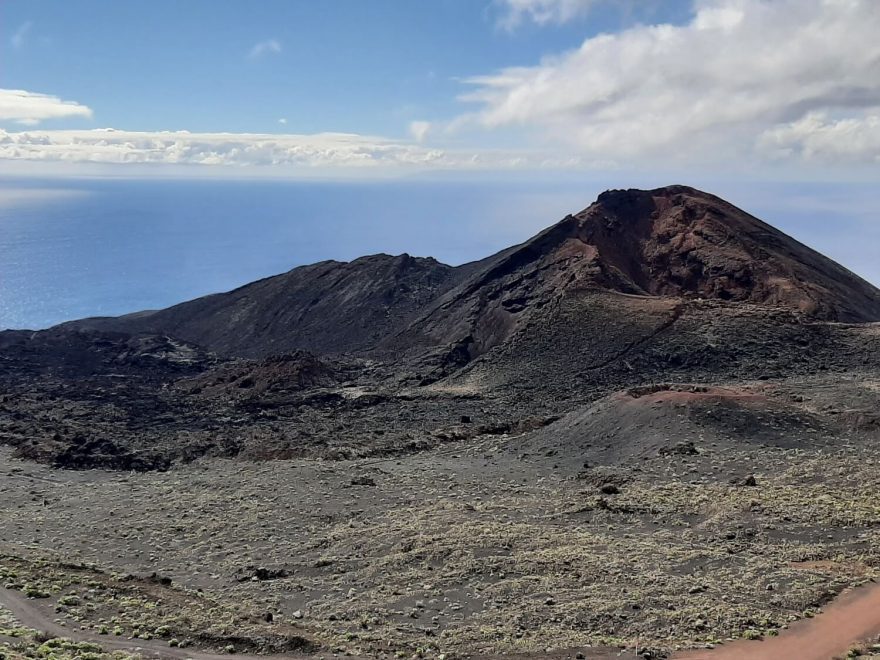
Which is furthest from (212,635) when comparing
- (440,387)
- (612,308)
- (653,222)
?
(653,222)

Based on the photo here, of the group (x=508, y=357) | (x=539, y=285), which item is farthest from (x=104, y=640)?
(x=539, y=285)

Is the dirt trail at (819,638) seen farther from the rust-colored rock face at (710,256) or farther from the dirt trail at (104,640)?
the rust-colored rock face at (710,256)

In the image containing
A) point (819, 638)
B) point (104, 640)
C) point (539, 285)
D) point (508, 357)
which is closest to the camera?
point (819, 638)

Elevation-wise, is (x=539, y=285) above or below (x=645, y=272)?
below

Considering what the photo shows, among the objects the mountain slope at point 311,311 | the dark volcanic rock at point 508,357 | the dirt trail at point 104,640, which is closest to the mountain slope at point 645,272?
the dark volcanic rock at point 508,357

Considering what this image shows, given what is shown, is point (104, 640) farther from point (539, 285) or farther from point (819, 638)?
point (539, 285)

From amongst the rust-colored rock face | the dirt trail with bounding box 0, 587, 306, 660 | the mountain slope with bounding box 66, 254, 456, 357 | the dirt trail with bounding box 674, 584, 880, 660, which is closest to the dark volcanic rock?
the rust-colored rock face
